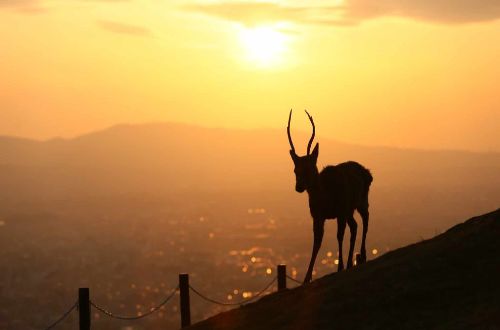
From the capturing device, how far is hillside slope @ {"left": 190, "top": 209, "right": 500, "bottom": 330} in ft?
56.5

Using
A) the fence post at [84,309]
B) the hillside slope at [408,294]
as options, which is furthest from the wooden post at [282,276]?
the fence post at [84,309]

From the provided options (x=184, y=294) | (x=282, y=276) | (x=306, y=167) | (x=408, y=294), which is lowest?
(x=408, y=294)

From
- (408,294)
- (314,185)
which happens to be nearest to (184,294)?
(314,185)

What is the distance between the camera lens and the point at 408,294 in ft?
60.8

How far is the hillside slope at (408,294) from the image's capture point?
1723 cm

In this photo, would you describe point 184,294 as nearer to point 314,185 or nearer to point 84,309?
point 84,309

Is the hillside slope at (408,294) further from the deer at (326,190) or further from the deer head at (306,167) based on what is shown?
the deer head at (306,167)

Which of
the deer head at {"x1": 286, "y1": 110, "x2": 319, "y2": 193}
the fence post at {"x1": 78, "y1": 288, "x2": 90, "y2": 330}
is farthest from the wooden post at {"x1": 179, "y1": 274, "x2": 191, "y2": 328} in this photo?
the deer head at {"x1": 286, "y1": 110, "x2": 319, "y2": 193}

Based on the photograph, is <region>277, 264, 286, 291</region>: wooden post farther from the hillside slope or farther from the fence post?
the fence post

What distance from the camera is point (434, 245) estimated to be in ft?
70.3

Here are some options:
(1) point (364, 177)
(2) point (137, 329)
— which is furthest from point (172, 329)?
(1) point (364, 177)

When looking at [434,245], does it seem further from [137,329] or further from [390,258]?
[137,329]

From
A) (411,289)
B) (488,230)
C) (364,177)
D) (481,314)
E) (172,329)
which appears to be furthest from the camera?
(172,329)

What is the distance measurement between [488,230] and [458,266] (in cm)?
209
